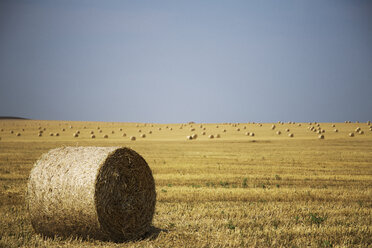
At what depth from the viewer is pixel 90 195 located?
27.3 ft

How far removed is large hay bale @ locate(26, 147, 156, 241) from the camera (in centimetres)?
838

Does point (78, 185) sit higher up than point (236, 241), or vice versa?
point (78, 185)

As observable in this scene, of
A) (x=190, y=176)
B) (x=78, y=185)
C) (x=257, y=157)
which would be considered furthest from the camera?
(x=257, y=157)

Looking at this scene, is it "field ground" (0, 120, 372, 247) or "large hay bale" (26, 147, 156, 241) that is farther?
"field ground" (0, 120, 372, 247)

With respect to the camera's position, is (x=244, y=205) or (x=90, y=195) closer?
(x=90, y=195)

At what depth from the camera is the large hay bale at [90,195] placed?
8375 millimetres

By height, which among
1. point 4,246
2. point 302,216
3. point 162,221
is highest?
point 302,216

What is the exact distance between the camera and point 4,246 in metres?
7.87

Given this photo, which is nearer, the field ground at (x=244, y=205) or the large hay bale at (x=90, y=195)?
the large hay bale at (x=90, y=195)

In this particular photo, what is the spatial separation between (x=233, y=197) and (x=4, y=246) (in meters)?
7.25

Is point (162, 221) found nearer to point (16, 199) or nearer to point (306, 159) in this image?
point (16, 199)

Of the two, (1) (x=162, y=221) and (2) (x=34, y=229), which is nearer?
(2) (x=34, y=229)

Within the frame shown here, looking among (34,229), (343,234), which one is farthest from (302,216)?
(34,229)

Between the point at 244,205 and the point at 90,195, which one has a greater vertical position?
the point at 244,205
